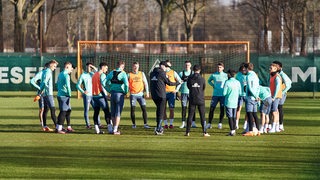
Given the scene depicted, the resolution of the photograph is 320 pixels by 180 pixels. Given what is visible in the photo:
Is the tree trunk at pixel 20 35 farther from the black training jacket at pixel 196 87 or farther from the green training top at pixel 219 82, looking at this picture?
the black training jacket at pixel 196 87

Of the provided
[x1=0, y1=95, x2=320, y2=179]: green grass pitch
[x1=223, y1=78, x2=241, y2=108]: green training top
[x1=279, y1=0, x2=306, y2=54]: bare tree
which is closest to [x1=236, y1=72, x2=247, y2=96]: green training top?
[x1=223, y1=78, x2=241, y2=108]: green training top

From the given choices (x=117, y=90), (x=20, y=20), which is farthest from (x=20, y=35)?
(x=117, y=90)

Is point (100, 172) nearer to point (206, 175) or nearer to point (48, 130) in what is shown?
point (206, 175)

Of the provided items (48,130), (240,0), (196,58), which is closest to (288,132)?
(48,130)

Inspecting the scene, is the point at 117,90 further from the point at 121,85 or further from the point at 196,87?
the point at 196,87

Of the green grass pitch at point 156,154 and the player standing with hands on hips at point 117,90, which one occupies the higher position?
the player standing with hands on hips at point 117,90

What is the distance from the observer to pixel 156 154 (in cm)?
2130

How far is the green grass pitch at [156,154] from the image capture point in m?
17.9

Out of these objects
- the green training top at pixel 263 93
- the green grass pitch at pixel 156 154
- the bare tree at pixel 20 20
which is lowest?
the green grass pitch at pixel 156 154

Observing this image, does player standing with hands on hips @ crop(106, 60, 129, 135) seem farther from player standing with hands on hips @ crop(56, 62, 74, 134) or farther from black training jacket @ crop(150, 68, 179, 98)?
player standing with hands on hips @ crop(56, 62, 74, 134)

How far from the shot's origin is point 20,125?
1188 inches

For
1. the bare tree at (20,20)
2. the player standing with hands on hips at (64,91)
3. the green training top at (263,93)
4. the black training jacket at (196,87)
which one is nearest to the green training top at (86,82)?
the player standing with hands on hips at (64,91)

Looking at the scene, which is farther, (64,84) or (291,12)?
(291,12)

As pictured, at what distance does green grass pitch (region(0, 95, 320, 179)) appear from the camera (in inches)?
703
